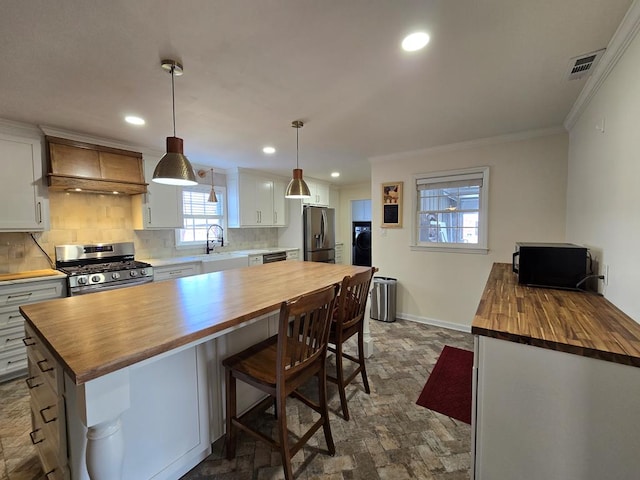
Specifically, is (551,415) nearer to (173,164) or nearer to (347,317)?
(347,317)

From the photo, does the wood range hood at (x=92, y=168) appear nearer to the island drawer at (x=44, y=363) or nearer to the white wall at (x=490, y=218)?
the island drawer at (x=44, y=363)

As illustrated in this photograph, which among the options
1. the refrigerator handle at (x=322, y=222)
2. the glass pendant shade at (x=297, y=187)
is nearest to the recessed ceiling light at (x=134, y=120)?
the glass pendant shade at (x=297, y=187)

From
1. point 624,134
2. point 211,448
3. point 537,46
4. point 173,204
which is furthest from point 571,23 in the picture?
point 173,204

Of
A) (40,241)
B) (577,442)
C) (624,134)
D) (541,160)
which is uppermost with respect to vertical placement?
(541,160)

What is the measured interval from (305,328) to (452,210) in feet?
9.28

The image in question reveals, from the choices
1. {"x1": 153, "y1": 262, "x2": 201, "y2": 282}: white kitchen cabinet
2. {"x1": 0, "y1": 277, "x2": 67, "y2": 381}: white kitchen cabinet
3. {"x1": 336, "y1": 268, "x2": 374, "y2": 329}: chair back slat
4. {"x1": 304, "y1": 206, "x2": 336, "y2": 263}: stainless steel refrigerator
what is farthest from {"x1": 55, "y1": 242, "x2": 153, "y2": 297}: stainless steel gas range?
{"x1": 304, "y1": 206, "x2": 336, "y2": 263}: stainless steel refrigerator

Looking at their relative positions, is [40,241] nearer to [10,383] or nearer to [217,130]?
[10,383]

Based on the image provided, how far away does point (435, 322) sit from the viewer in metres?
3.59

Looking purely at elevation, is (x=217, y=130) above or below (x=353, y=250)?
above

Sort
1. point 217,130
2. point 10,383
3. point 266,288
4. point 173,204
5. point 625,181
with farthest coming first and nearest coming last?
point 173,204 < point 217,130 < point 10,383 < point 266,288 < point 625,181

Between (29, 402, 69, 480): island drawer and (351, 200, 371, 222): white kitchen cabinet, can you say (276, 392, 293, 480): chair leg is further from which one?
(351, 200, 371, 222): white kitchen cabinet

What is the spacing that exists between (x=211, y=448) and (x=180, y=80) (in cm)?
232

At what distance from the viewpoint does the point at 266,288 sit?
5.93 ft

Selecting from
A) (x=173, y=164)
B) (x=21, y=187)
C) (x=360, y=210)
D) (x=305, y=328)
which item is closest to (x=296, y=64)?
(x=173, y=164)
